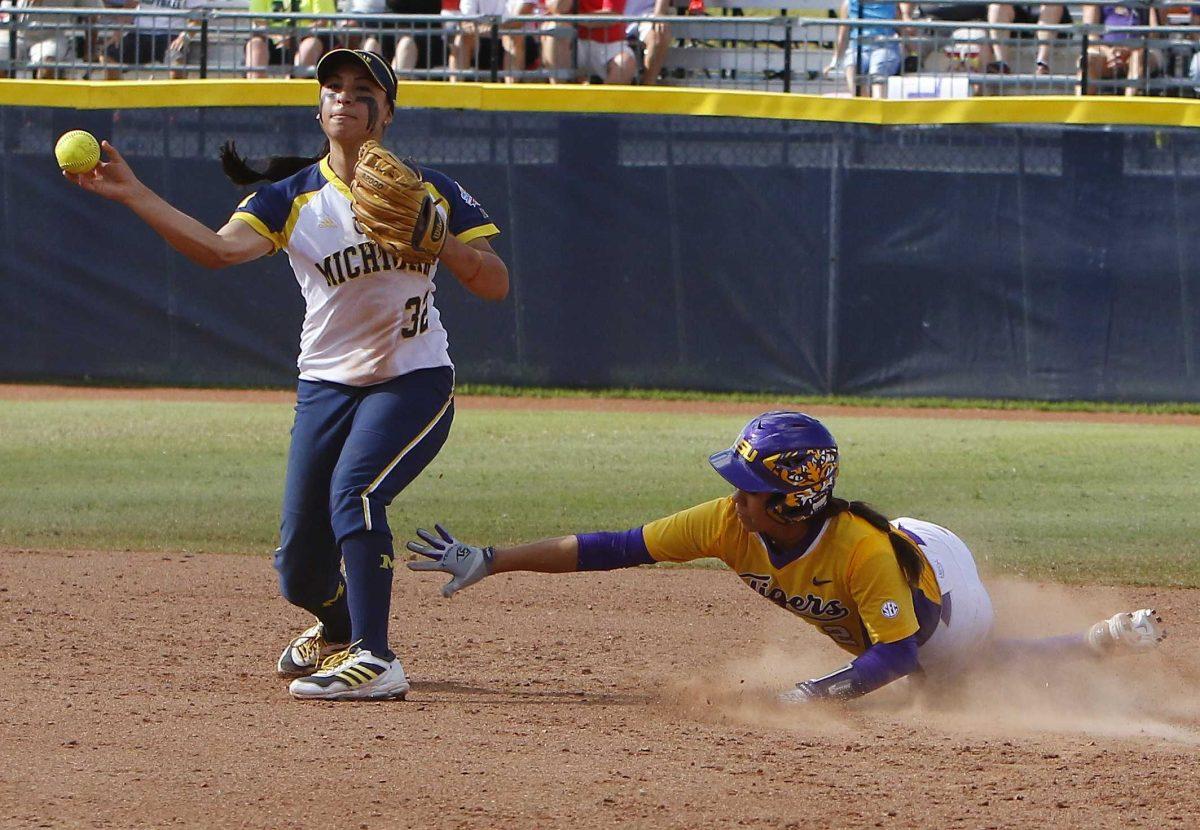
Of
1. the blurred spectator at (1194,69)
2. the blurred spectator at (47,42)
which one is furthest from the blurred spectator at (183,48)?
the blurred spectator at (1194,69)

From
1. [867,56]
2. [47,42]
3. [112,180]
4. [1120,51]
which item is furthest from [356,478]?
[47,42]

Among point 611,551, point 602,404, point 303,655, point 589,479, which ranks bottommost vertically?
point 602,404

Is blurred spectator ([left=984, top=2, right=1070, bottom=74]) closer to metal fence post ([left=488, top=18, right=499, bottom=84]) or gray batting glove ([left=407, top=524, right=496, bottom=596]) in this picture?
metal fence post ([left=488, top=18, right=499, bottom=84])

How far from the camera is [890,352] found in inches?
508

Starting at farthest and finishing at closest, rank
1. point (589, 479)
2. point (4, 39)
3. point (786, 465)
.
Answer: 1. point (4, 39)
2. point (589, 479)
3. point (786, 465)

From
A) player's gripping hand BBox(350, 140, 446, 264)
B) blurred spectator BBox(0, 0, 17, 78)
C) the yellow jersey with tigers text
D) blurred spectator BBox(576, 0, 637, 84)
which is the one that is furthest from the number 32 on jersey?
blurred spectator BBox(0, 0, 17, 78)

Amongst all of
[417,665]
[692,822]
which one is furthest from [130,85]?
[692,822]

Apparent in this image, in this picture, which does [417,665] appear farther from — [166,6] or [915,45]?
[166,6]

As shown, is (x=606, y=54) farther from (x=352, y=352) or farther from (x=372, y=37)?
(x=352, y=352)

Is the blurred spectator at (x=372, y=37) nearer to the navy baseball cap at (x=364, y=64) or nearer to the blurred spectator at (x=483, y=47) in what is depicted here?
the blurred spectator at (x=483, y=47)

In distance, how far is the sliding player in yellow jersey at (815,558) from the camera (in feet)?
13.8

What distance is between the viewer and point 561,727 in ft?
14.1

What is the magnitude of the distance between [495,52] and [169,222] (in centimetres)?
869

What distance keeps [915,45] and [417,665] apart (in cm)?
908
